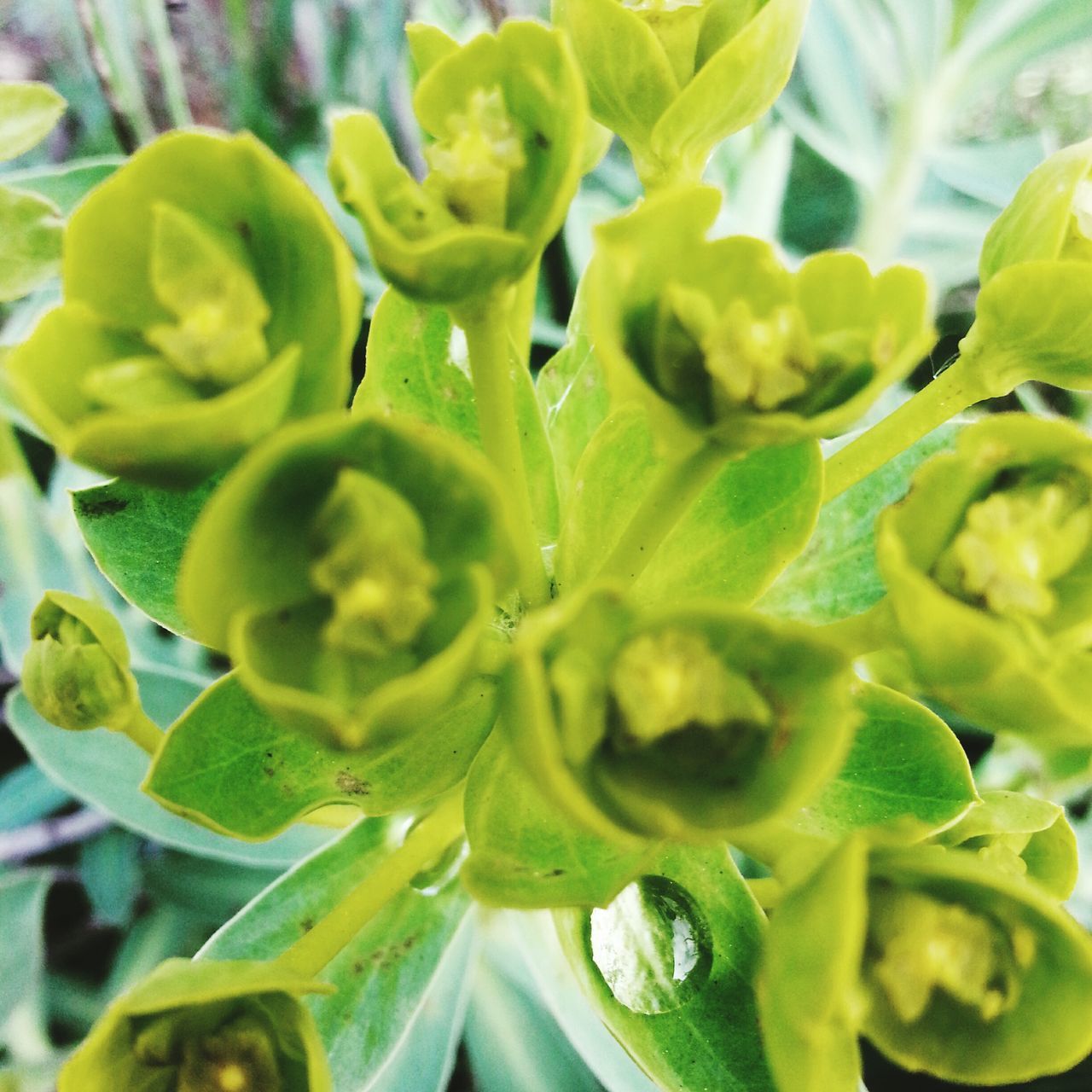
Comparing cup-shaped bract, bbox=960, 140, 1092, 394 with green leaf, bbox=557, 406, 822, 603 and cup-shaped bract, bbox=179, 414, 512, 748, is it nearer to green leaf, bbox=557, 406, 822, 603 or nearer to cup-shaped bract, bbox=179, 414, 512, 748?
green leaf, bbox=557, 406, 822, 603

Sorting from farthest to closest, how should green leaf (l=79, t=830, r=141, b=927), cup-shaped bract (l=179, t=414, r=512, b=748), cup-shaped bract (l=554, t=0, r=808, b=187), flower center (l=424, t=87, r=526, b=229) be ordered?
green leaf (l=79, t=830, r=141, b=927) → cup-shaped bract (l=554, t=0, r=808, b=187) → flower center (l=424, t=87, r=526, b=229) → cup-shaped bract (l=179, t=414, r=512, b=748)

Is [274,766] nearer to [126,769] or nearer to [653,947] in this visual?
[653,947]

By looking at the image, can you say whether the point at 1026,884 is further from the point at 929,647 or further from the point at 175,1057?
the point at 175,1057

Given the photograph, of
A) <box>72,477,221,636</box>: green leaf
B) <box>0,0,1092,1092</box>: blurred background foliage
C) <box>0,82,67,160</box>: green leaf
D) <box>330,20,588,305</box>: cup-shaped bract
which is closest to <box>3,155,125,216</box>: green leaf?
<box>0,0,1092,1092</box>: blurred background foliage

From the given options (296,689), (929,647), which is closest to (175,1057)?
(296,689)

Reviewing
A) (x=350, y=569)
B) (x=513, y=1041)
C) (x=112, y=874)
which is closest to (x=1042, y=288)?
(x=350, y=569)

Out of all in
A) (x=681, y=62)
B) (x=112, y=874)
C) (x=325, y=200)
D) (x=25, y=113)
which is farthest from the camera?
(x=325, y=200)

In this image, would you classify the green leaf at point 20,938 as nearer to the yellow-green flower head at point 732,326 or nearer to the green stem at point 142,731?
the green stem at point 142,731
